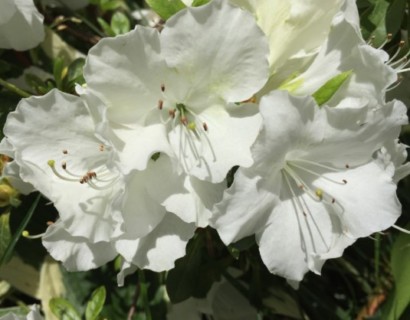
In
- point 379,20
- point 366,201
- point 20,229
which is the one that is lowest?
point 20,229

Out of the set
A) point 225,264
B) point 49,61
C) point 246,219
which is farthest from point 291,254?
point 49,61

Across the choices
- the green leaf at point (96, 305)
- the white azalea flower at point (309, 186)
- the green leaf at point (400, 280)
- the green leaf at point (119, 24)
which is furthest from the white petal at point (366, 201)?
the green leaf at point (119, 24)

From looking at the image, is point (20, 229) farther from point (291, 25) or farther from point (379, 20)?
point (379, 20)

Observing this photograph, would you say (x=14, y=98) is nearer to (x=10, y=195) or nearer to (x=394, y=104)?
(x=10, y=195)

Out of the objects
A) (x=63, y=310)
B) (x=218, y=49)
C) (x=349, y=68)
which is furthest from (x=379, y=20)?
(x=63, y=310)

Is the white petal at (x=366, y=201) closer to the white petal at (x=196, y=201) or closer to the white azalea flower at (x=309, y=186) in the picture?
the white azalea flower at (x=309, y=186)
